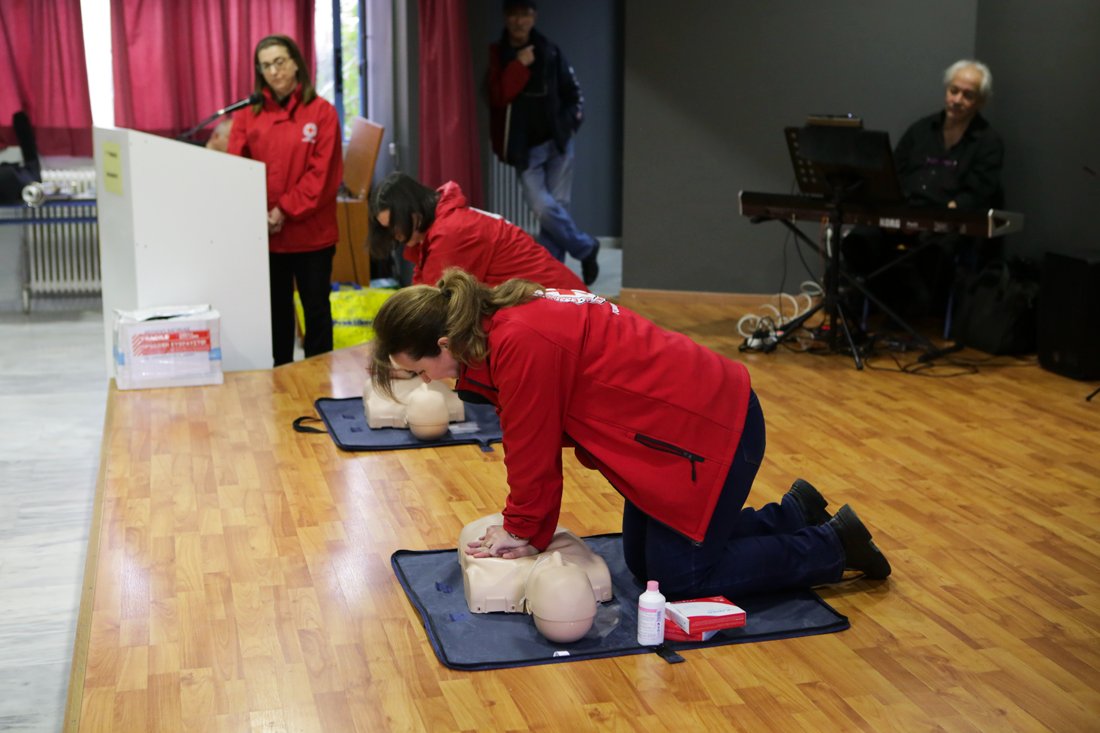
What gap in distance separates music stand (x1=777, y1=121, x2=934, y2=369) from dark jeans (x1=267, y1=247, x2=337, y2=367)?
6.57 ft

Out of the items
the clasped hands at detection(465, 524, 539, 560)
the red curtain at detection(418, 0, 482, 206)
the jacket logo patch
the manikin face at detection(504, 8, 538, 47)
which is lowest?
the clasped hands at detection(465, 524, 539, 560)

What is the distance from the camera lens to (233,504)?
363 cm

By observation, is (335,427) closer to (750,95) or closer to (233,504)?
(233,504)

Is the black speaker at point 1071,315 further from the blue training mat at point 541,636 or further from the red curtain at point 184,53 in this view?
the red curtain at point 184,53

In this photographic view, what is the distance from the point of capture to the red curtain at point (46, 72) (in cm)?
697

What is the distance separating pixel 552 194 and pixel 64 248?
2.80 m

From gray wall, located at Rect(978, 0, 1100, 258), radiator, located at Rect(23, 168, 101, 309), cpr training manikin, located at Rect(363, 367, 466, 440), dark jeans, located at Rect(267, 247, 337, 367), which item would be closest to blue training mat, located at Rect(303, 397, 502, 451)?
cpr training manikin, located at Rect(363, 367, 466, 440)

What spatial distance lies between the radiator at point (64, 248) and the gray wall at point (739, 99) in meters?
3.01

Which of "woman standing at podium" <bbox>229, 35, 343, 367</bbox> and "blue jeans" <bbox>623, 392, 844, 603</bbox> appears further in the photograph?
"woman standing at podium" <bbox>229, 35, 343, 367</bbox>

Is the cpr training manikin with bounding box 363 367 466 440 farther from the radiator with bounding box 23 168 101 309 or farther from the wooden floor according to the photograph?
the radiator with bounding box 23 168 101 309

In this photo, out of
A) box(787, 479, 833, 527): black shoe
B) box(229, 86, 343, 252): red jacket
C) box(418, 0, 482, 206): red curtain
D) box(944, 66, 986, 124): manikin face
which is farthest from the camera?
box(418, 0, 482, 206): red curtain

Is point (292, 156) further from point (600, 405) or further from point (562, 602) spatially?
point (562, 602)

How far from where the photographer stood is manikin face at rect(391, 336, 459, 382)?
103 inches

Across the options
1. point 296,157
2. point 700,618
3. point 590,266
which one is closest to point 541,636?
point 700,618
